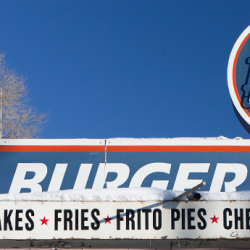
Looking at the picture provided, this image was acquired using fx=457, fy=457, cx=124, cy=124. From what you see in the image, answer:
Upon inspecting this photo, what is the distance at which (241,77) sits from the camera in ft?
29.6

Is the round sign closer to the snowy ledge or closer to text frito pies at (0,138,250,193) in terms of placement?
text frito pies at (0,138,250,193)

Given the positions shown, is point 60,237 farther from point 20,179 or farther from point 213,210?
point 213,210

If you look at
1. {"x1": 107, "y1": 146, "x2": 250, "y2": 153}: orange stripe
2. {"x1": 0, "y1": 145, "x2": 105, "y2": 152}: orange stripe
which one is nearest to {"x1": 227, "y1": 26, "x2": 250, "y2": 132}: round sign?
{"x1": 107, "y1": 146, "x2": 250, "y2": 153}: orange stripe

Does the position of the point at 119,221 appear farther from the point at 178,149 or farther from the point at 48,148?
the point at 48,148

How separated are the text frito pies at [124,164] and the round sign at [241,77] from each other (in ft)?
3.07

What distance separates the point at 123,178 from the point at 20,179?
177 centimetres

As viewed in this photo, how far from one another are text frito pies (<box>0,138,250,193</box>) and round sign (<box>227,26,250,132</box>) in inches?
36.9

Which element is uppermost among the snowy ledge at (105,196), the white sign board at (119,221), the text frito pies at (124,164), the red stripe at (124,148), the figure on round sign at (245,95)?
the figure on round sign at (245,95)

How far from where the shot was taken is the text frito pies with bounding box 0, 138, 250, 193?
7.85m

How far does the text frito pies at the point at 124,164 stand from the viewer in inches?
309

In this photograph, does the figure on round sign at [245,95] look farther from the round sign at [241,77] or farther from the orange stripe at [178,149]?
the orange stripe at [178,149]

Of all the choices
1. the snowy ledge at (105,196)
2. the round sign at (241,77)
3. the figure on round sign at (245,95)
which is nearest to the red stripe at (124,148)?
the round sign at (241,77)

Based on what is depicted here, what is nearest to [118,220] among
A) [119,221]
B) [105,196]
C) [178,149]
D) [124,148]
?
[119,221]

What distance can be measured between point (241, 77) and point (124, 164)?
3017 millimetres
